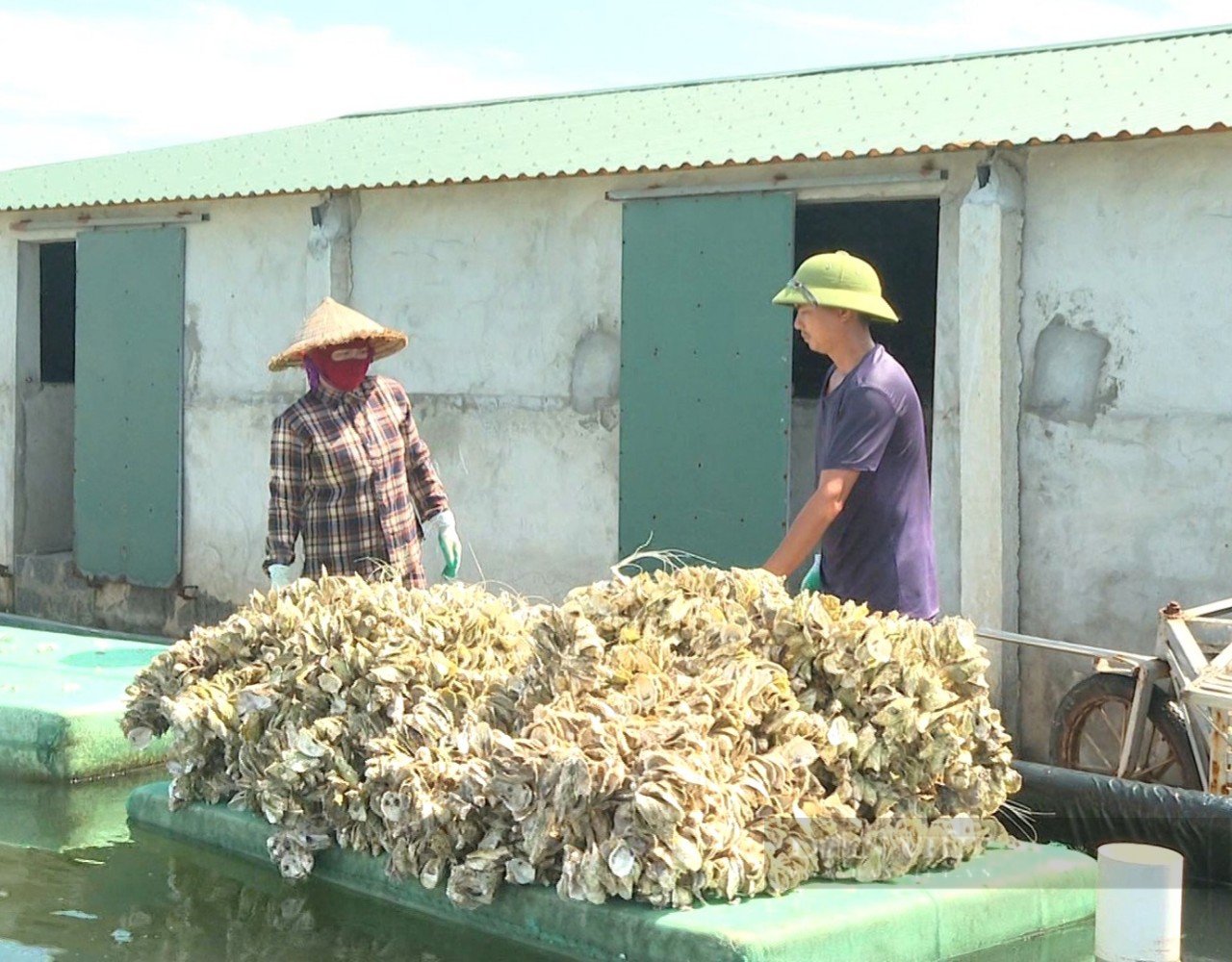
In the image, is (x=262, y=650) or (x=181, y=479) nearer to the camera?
(x=262, y=650)

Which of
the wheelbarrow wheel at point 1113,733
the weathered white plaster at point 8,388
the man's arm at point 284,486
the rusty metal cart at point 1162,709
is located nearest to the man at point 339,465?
the man's arm at point 284,486

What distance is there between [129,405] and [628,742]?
9027 mm

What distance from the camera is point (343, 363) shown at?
6.80 meters

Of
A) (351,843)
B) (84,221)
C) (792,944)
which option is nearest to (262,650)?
(351,843)

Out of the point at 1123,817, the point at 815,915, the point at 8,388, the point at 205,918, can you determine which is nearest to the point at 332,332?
the point at 205,918

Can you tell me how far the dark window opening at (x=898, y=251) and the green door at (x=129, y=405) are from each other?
438cm

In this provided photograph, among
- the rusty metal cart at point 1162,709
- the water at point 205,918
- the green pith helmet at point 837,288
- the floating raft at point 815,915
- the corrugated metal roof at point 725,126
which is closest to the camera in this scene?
the floating raft at point 815,915

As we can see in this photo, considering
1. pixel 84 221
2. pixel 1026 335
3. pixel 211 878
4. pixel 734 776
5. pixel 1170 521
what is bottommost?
pixel 211 878

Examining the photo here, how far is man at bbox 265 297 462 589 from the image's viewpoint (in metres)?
6.70

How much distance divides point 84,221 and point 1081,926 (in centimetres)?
990

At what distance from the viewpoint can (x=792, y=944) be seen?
3.89m

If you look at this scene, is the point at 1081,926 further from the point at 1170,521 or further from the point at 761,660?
the point at 1170,521

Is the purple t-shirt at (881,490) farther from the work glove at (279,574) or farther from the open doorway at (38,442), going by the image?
the open doorway at (38,442)

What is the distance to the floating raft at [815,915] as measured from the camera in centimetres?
392
